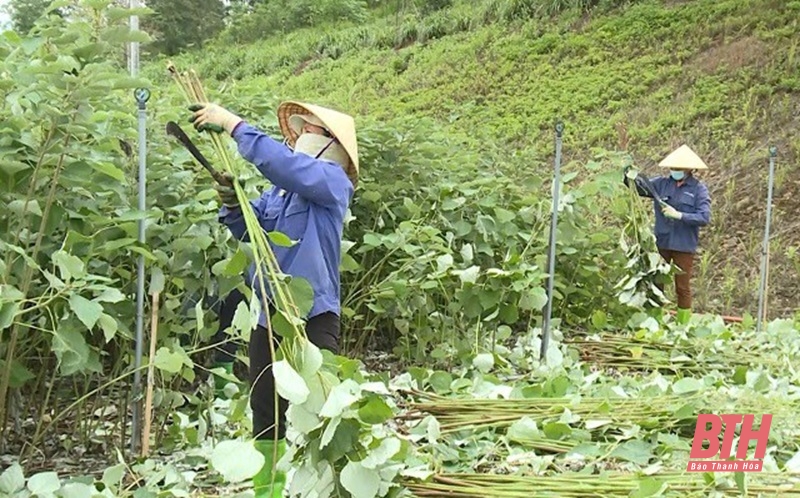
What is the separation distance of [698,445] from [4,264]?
5.31 ft

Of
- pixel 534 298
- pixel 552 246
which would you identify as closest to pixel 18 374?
pixel 534 298

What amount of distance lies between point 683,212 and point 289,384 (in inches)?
153

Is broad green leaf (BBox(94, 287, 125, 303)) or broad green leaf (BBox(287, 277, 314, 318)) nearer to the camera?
broad green leaf (BBox(287, 277, 314, 318))

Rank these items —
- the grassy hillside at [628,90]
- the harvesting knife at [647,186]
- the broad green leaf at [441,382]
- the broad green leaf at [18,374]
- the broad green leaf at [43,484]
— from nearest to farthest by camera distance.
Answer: the broad green leaf at [43,484]
the broad green leaf at [18,374]
the broad green leaf at [441,382]
the harvesting knife at [647,186]
the grassy hillside at [628,90]

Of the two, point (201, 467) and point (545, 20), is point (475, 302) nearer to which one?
point (201, 467)

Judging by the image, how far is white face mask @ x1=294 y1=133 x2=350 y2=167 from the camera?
6.50 ft

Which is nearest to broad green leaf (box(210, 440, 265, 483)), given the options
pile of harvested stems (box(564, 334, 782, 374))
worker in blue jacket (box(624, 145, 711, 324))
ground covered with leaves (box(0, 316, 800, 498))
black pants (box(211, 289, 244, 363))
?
ground covered with leaves (box(0, 316, 800, 498))

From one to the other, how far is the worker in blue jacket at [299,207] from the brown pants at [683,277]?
3099 millimetres

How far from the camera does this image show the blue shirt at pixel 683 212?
4.66 m

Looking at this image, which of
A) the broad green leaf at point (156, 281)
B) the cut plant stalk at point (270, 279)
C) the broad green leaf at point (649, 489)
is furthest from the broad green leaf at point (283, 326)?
the broad green leaf at point (649, 489)

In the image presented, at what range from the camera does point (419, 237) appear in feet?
9.86

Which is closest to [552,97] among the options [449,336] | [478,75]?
[478,75]

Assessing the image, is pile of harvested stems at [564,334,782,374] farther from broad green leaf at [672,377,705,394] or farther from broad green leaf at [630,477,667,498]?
broad green leaf at [630,477,667,498]

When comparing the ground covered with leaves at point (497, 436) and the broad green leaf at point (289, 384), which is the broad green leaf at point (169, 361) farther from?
the broad green leaf at point (289, 384)
